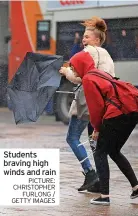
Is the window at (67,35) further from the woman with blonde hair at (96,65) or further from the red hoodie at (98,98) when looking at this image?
the red hoodie at (98,98)

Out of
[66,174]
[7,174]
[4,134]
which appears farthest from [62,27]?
[7,174]

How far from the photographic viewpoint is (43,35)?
18.5 m

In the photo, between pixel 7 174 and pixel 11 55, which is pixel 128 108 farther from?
pixel 11 55

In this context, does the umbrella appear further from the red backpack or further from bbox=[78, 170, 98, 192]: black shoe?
bbox=[78, 170, 98, 192]: black shoe

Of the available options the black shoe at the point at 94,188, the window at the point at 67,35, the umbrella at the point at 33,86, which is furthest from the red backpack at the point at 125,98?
the window at the point at 67,35

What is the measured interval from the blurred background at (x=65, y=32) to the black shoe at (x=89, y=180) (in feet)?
28.5

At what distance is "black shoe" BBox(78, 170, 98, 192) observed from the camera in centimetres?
814

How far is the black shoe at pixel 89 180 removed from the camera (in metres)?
8.14

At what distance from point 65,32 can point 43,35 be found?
1.96 ft

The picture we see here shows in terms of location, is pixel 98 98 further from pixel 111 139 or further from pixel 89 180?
pixel 89 180

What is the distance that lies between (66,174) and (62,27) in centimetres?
945

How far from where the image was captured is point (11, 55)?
61.8 feet
